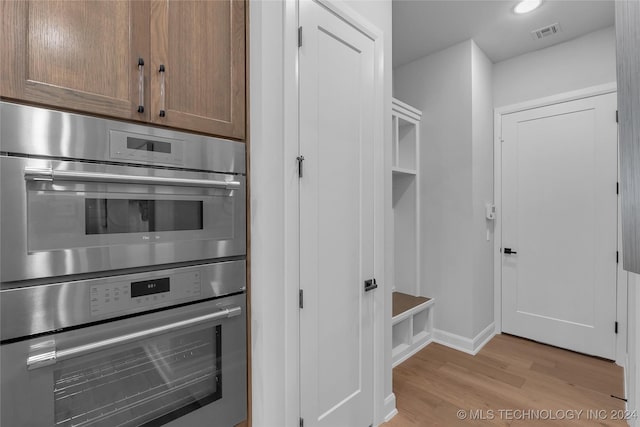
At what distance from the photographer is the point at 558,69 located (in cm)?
289

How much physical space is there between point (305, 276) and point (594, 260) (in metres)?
2.77

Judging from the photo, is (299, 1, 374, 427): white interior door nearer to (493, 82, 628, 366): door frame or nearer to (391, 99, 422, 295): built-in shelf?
(391, 99, 422, 295): built-in shelf

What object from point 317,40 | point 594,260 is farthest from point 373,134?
point 594,260

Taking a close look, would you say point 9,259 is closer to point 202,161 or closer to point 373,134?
point 202,161

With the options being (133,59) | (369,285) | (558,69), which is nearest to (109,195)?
(133,59)

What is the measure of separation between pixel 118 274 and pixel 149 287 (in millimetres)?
105

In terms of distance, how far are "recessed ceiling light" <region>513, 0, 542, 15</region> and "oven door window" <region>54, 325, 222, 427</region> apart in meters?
2.97

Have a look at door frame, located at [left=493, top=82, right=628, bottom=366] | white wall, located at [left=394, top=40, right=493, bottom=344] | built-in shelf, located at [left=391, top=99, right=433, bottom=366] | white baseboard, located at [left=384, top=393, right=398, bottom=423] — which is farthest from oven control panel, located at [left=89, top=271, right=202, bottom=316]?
door frame, located at [left=493, top=82, right=628, bottom=366]

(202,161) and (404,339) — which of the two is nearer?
(202,161)

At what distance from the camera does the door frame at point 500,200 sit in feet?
8.43

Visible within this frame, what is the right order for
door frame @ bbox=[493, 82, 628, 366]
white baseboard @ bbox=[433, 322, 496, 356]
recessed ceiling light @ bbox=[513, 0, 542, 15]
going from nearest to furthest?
recessed ceiling light @ bbox=[513, 0, 542, 15] < door frame @ bbox=[493, 82, 628, 366] < white baseboard @ bbox=[433, 322, 496, 356]

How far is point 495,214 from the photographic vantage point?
3217 millimetres

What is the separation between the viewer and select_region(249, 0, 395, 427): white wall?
1311 mm

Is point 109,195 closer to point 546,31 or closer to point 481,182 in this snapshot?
point 481,182
